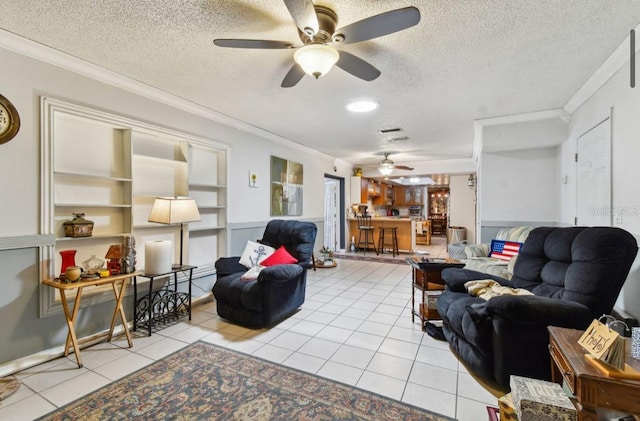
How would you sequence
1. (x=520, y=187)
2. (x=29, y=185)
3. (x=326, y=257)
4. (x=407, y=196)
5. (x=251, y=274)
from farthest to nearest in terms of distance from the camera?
1. (x=407, y=196)
2. (x=326, y=257)
3. (x=520, y=187)
4. (x=251, y=274)
5. (x=29, y=185)

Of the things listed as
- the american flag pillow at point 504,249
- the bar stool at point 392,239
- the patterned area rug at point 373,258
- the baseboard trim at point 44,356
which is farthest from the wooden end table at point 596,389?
the bar stool at point 392,239

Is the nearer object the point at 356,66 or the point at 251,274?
the point at 356,66

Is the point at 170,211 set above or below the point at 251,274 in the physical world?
above

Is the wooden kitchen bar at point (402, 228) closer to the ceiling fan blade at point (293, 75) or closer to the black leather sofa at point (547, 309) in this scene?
the black leather sofa at point (547, 309)

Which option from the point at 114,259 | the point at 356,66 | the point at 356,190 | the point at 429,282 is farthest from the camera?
the point at 356,190

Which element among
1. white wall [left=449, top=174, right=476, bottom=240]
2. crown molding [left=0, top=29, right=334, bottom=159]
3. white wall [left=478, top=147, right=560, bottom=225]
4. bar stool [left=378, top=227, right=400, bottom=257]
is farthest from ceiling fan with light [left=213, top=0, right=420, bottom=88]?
white wall [left=449, top=174, right=476, bottom=240]

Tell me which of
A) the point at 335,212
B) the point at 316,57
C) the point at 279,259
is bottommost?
the point at 279,259

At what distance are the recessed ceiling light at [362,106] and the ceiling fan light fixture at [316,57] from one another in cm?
146

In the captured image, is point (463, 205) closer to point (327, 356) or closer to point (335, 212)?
point (335, 212)

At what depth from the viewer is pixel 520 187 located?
14.0 feet

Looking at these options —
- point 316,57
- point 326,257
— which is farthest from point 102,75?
point 326,257

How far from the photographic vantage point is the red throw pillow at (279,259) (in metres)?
3.34

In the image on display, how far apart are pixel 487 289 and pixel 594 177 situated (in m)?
1.77

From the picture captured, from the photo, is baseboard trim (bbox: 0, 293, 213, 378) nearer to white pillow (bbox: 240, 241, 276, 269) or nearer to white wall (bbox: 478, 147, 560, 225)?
white pillow (bbox: 240, 241, 276, 269)
